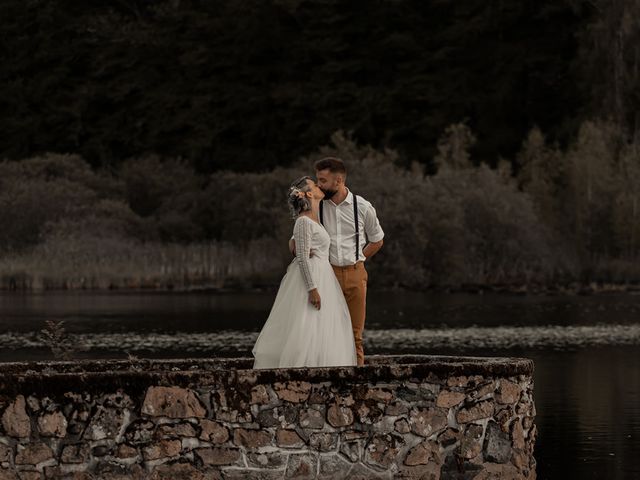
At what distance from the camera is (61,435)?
1148 centimetres

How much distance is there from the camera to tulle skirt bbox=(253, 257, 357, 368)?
12711 millimetres

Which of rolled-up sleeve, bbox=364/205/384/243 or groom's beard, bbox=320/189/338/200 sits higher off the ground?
groom's beard, bbox=320/189/338/200

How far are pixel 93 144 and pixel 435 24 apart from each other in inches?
621

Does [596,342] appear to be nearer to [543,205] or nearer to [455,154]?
[543,205]

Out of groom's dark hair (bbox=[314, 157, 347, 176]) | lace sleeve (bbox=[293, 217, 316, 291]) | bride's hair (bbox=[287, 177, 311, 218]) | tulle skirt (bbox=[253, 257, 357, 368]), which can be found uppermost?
groom's dark hair (bbox=[314, 157, 347, 176])

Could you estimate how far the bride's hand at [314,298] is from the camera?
12.7 m

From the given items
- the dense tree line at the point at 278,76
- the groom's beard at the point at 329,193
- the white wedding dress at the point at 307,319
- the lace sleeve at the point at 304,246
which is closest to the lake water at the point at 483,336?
the white wedding dress at the point at 307,319

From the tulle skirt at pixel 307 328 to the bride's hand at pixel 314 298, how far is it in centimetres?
3

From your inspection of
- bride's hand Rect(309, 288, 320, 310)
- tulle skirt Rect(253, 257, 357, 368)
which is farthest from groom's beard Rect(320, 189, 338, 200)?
bride's hand Rect(309, 288, 320, 310)

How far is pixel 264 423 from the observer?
11.7 m

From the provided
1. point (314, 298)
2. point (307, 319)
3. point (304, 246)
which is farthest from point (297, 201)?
point (307, 319)

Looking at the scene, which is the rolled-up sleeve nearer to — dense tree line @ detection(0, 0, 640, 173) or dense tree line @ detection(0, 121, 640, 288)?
dense tree line @ detection(0, 121, 640, 288)

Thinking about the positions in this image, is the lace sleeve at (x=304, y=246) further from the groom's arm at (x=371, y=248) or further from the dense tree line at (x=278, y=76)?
the dense tree line at (x=278, y=76)

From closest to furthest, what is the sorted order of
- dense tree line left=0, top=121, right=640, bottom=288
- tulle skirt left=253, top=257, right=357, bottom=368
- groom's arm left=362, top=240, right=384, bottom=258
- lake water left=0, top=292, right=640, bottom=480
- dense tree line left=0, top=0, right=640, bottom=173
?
tulle skirt left=253, top=257, right=357, bottom=368, groom's arm left=362, top=240, right=384, bottom=258, lake water left=0, top=292, right=640, bottom=480, dense tree line left=0, top=121, right=640, bottom=288, dense tree line left=0, top=0, right=640, bottom=173
